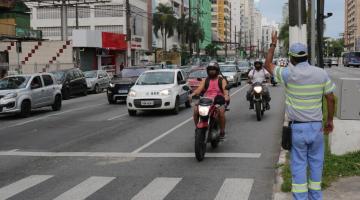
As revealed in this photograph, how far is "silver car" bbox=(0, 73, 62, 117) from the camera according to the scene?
1856cm

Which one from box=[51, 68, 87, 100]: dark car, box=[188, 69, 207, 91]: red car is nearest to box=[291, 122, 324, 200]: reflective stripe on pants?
box=[188, 69, 207, 91]: red car

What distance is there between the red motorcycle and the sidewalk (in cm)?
285

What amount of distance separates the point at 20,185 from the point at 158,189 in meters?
2.05

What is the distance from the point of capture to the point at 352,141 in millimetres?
8922

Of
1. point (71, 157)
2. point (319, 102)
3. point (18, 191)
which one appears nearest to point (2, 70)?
point (71, 157)

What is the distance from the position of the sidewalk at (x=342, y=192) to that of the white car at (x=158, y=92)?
1091cm

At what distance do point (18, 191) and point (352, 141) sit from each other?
5.11m

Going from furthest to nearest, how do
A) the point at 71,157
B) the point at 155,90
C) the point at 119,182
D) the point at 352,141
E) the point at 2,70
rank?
the point at 2,70
the point at 155,90
the point at 71,157
the point at 352,141
the point at 119,182

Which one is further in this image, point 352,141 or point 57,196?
point 352,141

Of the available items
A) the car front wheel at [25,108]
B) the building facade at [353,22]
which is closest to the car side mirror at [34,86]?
the car front wheel at [25,108]

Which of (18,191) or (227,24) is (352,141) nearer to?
(18,191)

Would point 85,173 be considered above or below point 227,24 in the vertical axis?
below

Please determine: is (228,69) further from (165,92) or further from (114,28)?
(114,28)

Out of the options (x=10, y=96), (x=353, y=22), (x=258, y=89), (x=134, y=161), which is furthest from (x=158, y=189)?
(x=353, y=22)
